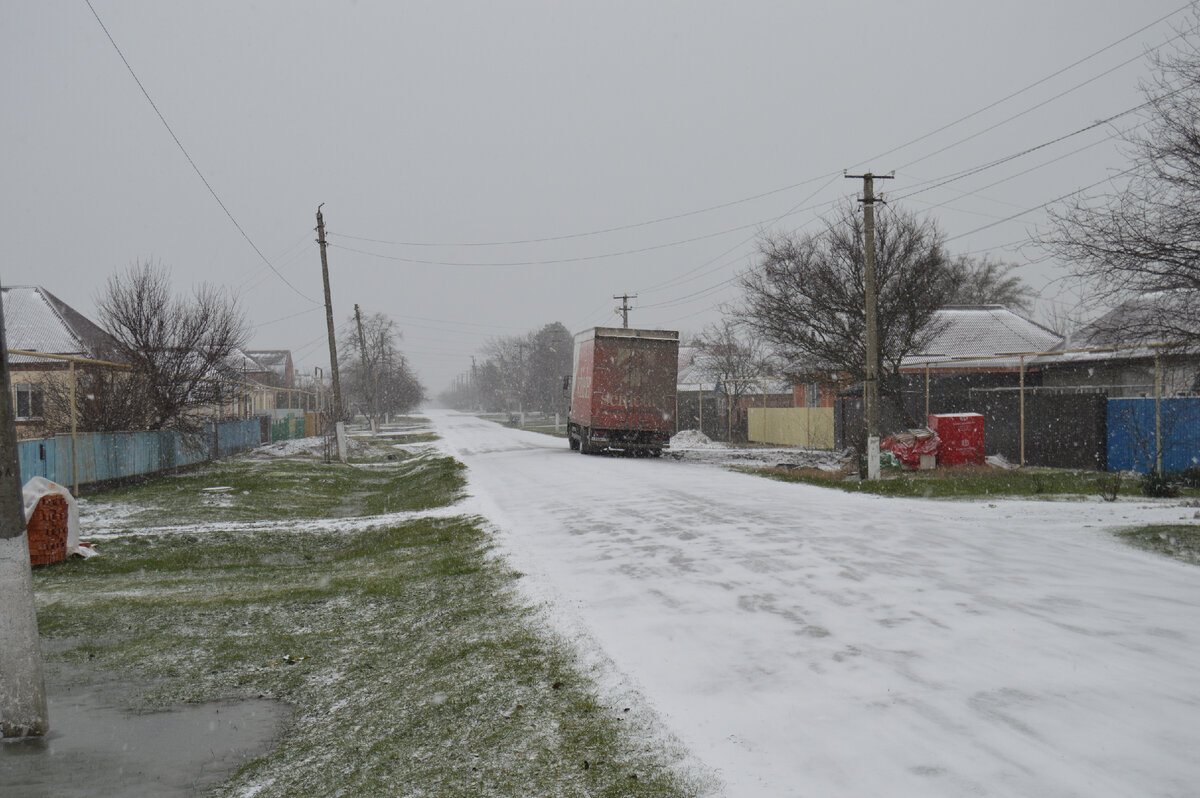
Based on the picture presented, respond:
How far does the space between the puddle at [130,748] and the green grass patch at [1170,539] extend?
25.3 ft

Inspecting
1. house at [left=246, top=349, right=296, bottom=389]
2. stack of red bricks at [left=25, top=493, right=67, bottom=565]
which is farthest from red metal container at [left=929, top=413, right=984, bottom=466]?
house at [left=246, top=349, right=296, bottom=389]

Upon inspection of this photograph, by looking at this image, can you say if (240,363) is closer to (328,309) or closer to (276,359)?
(328,309)

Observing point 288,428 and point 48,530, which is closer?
point 48,530

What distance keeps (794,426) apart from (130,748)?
95.8 feet

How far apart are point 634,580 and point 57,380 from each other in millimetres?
16237

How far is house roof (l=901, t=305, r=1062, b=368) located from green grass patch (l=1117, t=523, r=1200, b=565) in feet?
88.8

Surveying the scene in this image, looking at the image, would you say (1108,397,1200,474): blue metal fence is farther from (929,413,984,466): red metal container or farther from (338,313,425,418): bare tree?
(338,313,425,418): bare tree

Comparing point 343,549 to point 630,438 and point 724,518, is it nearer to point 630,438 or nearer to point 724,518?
point 724,518

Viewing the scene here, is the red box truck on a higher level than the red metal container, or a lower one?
higher

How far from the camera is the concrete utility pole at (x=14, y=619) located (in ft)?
16.1

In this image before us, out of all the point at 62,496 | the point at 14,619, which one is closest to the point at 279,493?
the point at 62,496

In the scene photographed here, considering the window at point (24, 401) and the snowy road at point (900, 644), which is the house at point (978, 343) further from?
the window at point (24, 401)

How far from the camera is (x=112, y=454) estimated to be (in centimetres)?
1739

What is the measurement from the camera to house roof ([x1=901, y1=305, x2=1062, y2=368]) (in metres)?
35.9
